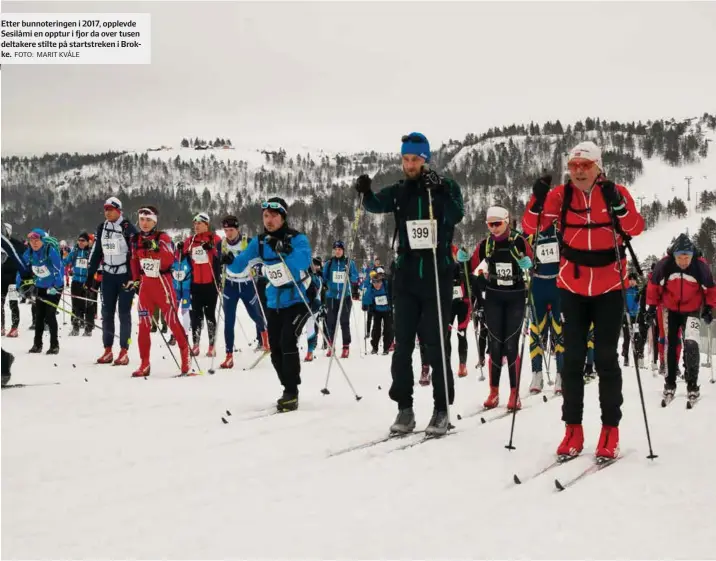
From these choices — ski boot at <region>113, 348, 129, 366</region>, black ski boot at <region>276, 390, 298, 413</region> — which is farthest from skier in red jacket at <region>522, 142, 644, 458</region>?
ski boot at <region>113, 348, 129, 366</region>

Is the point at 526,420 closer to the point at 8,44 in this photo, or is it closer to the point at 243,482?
the point at 243,482

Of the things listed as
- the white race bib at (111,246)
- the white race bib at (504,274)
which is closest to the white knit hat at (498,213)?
the white race bib at (504,274)

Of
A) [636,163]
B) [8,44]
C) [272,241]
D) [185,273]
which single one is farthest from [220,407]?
[636,163]

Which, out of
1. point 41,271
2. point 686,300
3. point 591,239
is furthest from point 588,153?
point 41,271

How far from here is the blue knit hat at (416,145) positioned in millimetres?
4930

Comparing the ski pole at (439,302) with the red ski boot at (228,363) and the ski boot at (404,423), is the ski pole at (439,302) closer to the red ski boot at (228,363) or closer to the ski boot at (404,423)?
the ski boot at (404,423)

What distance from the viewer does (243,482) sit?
3.75 m

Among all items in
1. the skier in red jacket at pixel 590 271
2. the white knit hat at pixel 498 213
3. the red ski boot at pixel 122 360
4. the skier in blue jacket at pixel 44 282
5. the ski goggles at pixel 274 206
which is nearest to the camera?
the skier in red jacket at pixel 590 271

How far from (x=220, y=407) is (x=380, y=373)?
405 cm

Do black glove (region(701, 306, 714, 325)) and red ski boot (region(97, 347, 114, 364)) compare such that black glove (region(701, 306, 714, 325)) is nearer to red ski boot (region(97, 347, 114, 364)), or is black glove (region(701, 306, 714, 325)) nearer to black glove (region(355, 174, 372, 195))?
black glove (region(355, 174, 372, 195))

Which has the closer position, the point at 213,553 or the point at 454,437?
the point at 213,553

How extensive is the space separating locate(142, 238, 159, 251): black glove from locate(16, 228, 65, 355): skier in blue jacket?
107 inches

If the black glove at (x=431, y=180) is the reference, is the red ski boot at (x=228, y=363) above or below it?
below

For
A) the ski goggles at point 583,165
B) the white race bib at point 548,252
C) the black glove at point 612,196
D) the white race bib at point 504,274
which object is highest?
the ski goggles at point 583,165
